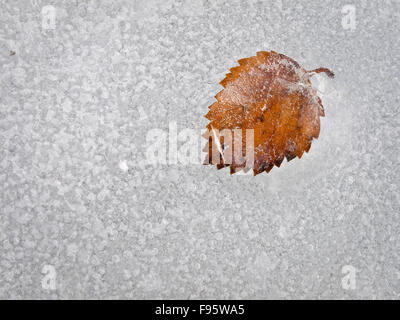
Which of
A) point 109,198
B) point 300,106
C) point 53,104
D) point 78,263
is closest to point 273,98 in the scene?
point 300,106

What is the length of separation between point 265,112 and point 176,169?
15.0 inches

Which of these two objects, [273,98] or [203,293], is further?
[203,293]

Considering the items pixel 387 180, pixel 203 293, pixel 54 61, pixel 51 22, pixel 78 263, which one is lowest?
pixel 203 293

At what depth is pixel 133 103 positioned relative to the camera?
4.23 ft

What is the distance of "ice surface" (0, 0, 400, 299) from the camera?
126cm

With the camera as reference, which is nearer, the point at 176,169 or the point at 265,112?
the point at 265,112

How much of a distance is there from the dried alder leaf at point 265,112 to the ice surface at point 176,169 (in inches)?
3.8

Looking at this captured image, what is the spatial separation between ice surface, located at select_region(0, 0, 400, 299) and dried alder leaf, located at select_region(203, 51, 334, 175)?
0.10 metres

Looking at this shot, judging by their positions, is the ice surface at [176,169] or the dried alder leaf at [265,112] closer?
the dried alder leaf at [265,112]

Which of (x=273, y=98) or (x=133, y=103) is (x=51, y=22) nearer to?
(x=133, y=103)

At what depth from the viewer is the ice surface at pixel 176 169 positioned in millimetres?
1263

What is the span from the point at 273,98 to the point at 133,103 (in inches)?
19.7

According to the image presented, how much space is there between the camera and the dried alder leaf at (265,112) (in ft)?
3.78

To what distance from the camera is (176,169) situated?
1.29 m
